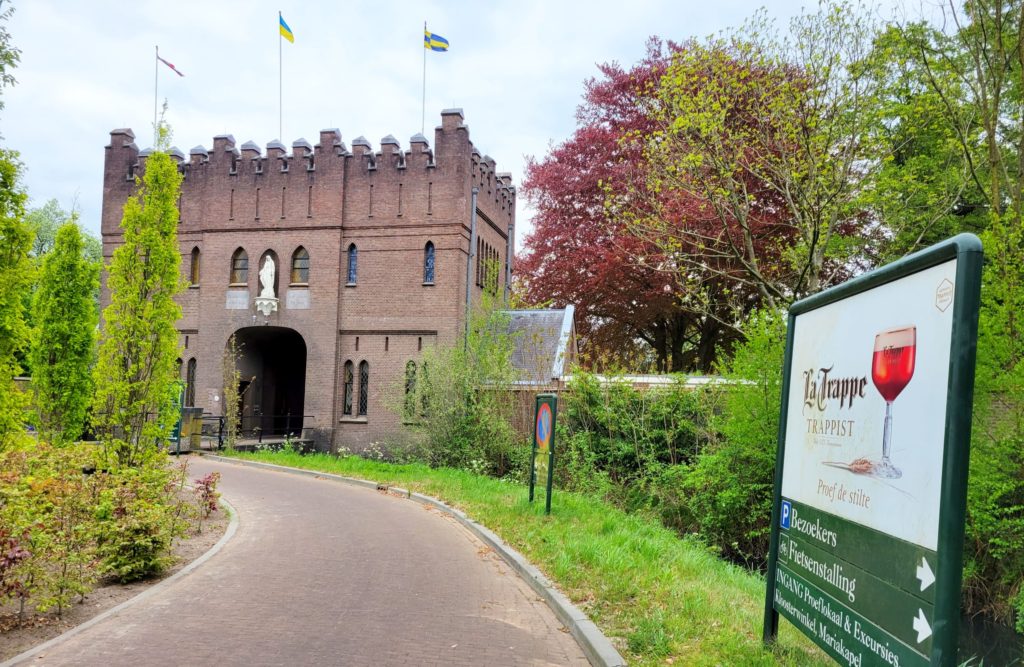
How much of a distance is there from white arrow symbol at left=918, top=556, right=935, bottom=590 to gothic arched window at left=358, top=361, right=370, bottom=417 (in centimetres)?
2602

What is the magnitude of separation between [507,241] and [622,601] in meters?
28.2

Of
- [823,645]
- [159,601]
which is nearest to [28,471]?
[159,601]

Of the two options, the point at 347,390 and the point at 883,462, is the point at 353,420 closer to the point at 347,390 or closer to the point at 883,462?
the point at 347,390

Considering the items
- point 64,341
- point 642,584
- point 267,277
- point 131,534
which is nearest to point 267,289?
point 267,277

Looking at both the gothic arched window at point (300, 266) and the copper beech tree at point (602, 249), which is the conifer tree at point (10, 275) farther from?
the gothic arched window at point (300, 266)

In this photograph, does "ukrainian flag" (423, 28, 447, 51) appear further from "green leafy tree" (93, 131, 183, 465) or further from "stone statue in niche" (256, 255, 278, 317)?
"green leafy tree" (93, 131, 183, 465)

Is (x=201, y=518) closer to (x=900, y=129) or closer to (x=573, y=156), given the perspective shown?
(x=900, y=129)

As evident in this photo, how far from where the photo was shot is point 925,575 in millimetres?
3566

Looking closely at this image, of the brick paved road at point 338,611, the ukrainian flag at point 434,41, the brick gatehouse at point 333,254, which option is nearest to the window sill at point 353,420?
the brick gatehouse at point 333,254

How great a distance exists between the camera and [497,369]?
2102 cm

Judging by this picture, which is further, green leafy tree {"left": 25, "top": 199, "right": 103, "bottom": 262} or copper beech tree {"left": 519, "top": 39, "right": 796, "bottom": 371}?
green leafy tree {"left": 25, "top": 199, "right": 103, "bottom": 262}

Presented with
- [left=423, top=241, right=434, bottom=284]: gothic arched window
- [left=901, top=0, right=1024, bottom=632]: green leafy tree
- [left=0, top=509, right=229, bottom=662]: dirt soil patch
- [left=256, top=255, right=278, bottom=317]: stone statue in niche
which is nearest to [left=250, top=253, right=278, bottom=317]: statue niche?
[left=256, top=255, right=278, bottom=317]: stone statue in niche

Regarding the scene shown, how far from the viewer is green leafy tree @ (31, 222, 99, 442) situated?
1580 centimetres

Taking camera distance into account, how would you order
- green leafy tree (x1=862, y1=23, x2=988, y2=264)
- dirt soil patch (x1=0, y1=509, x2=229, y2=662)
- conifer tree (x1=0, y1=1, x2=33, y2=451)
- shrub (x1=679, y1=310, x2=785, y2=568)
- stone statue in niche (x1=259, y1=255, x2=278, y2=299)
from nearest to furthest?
dirt soil patch (x1=0, y1=509, x2=229, y2=662)
conifer tree (x1=0, y1=1, x2=33, y2=451)
shrub (x1=679, y1=310, x2=785, y2=568)
green leafy tree (x1=862, y1=23, x2=988, y2=264)
stone statue in niche (x1=259, y1=255, x2=278, y2=299)
